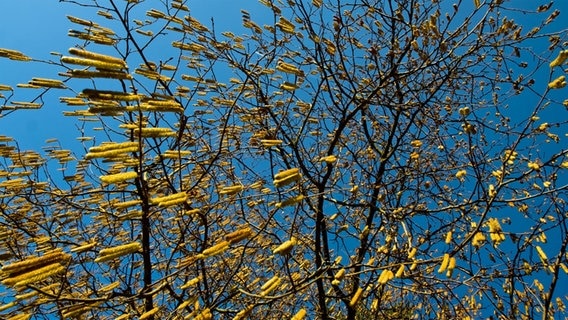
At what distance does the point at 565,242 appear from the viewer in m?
3.26

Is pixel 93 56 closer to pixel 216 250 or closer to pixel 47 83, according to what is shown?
pixel 216 250

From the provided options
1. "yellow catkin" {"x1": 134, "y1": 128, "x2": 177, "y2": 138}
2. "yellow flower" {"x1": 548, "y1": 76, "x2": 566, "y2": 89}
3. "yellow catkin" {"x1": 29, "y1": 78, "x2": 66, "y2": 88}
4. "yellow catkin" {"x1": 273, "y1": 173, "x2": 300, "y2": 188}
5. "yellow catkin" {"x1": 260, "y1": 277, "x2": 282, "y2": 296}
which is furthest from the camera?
"yellow flower" {"x1": 548, "y1": 76, "x2": 566, "y2": 89}

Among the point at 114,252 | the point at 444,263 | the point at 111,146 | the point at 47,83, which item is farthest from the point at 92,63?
the point at 444,263

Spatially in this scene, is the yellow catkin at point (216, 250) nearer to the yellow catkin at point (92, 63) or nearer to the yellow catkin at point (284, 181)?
the yellow catkin at point (284, 181)

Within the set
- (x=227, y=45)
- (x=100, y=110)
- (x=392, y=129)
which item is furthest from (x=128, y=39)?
(x=392, y=129)

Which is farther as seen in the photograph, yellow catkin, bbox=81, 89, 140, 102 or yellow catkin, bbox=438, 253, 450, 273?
yellow catkin, bbox=438, 253, 450, 273

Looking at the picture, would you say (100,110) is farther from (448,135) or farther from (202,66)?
(448,135)

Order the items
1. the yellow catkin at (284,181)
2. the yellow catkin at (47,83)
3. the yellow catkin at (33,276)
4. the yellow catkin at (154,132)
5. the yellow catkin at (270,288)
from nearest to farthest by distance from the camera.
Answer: the yellow catkin at (33,276) → the yellow catkin at (154,132) → the yellow catkin at (284,181) → the yellow catkin at (270,288) → the yellow catkin at (47,83)

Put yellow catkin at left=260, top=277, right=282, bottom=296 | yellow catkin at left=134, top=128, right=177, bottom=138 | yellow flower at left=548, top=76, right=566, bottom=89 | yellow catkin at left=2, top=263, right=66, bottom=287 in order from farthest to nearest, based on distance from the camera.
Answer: yellow flower at left=548, top=76, right=566, bottom=89
yellow catkin at left=260, top=277, right=282, bottom=296
yellow catkin at left=134, top=128, right=177, bottom=138
yellow catkin at left=2, top=263, right=66, bottom=287

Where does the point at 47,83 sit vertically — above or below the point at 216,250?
above

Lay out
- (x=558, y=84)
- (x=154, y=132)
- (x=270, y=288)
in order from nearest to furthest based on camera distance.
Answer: (x=154, y=132) < (x=270, y=288) < (x=558, y=84)

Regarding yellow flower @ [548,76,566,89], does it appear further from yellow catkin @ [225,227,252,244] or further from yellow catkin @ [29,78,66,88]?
yellow catkin @ [29,78,66,88]

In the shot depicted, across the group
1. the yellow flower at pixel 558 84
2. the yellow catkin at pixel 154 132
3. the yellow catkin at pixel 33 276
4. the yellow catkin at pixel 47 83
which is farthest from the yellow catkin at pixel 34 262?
the yellow flower at pixel 558 84

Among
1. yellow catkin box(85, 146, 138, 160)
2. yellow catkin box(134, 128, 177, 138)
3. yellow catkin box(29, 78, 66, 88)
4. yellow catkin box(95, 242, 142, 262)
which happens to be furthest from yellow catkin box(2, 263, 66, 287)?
yellow catkin box(29, 78, 66, 88)
